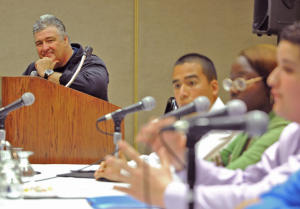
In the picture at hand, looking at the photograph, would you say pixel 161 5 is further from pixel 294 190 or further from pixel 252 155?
pixel 294 190

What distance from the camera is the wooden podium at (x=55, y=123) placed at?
3215 mm

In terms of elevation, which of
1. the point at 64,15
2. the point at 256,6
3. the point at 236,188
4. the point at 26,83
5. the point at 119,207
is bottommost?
the point at 119,207

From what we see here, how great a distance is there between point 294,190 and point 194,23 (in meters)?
5.39

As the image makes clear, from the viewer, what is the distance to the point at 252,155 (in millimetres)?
1683

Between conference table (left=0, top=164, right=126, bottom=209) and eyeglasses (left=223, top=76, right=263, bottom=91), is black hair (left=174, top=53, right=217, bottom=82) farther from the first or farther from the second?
conference table (left=0, top=164, right=126, bottom=209)

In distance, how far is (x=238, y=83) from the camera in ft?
5.96

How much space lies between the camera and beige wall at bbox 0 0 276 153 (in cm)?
596

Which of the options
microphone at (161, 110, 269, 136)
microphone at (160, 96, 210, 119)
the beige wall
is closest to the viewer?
microphone at (161, 110, 269, 136)

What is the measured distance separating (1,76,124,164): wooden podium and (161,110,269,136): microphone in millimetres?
2174

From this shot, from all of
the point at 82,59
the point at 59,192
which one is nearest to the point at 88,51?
the point at 82,59

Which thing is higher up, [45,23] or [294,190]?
[45,23]

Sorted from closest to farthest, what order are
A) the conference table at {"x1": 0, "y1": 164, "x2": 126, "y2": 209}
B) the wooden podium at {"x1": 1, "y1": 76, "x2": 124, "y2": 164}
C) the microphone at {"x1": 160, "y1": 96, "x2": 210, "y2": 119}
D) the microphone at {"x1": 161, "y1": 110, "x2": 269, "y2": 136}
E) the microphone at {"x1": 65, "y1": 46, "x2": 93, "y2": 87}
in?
the microphone at {"x1": 161, "y1": 110, "x2": 269, "y2": 136} < the microphone at {"x1": 160, "y1": 96, "x2": 210, "y2": 119} < the conference table at {"x1": 0, "y1": 164, "x2": 126, "y2": 209} < the wooden podium at {"x1": 1, "y1": 76, "x2": 124, "y2": 164} < the microphone at {"x1": 65, "y1": 46, "x2": 93, "y2": 87}

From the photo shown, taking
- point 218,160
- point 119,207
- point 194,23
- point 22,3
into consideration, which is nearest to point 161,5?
point 194,23

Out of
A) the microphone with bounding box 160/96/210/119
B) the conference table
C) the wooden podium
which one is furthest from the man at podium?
the microphone with bounding box 160/96/210/119
